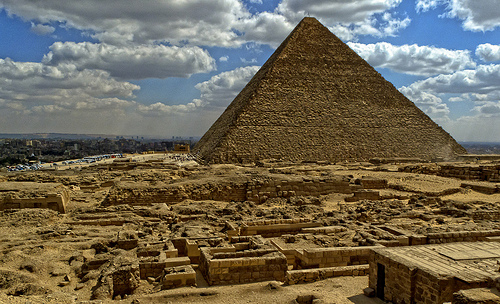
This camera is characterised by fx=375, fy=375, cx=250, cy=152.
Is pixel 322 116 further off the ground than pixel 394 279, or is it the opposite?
pixel 322 116

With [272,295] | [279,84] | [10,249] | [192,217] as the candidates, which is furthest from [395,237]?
[279,84]

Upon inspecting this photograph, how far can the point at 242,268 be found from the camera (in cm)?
571

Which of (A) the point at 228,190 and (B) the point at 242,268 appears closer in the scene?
(B) the point at 242,268

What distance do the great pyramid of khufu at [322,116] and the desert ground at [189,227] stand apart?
22.8m

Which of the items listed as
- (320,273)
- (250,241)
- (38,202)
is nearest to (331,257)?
(320,273)

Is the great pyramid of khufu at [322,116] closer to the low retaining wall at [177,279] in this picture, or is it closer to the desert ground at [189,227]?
the desert ground at [189,227]

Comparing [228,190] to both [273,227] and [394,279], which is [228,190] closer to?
[273,227]

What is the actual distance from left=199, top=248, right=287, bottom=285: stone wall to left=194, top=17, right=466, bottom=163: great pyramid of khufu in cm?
2964

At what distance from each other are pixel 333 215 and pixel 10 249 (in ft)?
24.2

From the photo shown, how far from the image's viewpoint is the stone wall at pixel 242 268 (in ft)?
18.5

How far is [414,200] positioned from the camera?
13016 millimetres

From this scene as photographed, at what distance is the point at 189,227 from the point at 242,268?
282cm

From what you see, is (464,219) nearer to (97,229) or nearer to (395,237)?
(395,237)

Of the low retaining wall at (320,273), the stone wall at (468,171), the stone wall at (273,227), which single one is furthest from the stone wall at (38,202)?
the stone wall at (468,171)
